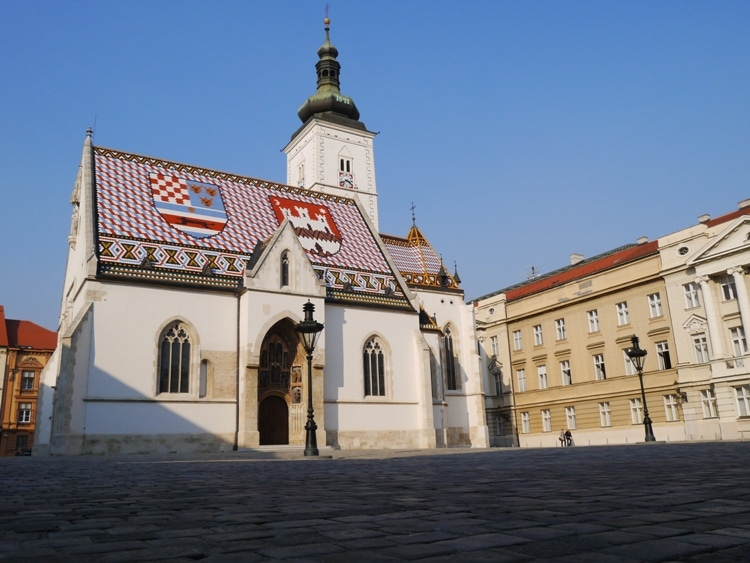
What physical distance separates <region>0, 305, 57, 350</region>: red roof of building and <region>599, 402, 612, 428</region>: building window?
166 ft

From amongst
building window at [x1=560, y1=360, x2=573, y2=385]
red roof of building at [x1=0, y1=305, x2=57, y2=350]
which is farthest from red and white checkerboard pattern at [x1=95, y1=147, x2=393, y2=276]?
red roof of building at [x1=0, y1=305, x2=57, y2=350]

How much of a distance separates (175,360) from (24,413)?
43514mm

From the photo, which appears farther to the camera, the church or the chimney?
the chimney

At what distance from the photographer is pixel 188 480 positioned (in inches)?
338

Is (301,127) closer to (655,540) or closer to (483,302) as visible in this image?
(483,302)

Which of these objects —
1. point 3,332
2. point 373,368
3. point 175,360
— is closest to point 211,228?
point 175,360

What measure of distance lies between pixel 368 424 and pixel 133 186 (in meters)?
15.7

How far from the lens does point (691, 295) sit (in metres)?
36.3

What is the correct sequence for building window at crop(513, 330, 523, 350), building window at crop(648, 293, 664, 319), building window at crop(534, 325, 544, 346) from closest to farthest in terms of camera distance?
building window at crop(648, 293, 664, 319) < building window at crop(534, 325, 544, 346) < building window at crop(513, 330, 523, 350)

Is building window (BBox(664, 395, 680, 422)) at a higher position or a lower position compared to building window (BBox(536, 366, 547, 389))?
lower

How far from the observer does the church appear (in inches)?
977

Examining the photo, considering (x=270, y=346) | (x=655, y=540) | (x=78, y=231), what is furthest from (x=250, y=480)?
(x=78, y=231)

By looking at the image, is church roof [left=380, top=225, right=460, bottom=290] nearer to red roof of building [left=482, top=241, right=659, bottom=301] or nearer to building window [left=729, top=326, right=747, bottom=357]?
red roof of building [left=482, top=241, right=659, bottom=301]

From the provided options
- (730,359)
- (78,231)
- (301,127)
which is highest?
(301,127)
